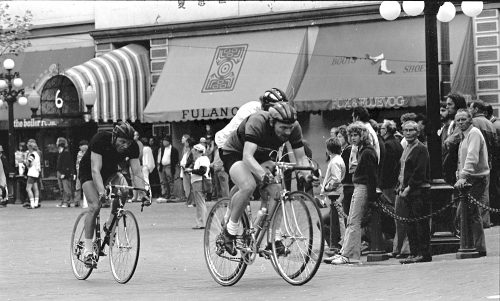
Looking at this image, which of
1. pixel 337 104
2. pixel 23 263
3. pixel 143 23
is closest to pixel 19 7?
pixel 143 23

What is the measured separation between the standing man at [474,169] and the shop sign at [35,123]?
22.2 m

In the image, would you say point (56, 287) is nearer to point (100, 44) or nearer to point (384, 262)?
point (384, 262)

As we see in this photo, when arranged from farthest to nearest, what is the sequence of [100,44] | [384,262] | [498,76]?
1. [100,44]
2. [498,76]
3. [384,262]

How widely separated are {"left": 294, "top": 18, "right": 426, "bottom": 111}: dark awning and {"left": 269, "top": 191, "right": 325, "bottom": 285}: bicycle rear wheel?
56.8ft

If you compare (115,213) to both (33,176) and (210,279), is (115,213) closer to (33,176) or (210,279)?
(210,279)

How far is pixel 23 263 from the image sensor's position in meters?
15.4

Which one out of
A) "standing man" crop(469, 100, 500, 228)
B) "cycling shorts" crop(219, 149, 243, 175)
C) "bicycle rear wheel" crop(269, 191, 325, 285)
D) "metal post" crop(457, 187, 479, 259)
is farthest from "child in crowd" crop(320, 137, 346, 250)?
"bicycle rear wheel" crop(269, 191, 325, 285)

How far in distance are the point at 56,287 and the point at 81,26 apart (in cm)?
2611

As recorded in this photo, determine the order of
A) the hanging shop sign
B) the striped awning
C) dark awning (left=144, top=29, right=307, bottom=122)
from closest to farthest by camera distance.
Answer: dark awning (left=144, top=29, right=307, bottom=122)
the striped awning
the hanging shop sign

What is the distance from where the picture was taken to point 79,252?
43.0 ft

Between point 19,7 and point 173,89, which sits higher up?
point 19,7

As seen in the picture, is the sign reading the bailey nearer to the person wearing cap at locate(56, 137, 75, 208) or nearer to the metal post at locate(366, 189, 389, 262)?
the person wearing cap at locate(56, 137, 75, 208)

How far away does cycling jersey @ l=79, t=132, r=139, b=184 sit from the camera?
1282 centimetres

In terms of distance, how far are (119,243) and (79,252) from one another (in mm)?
855
